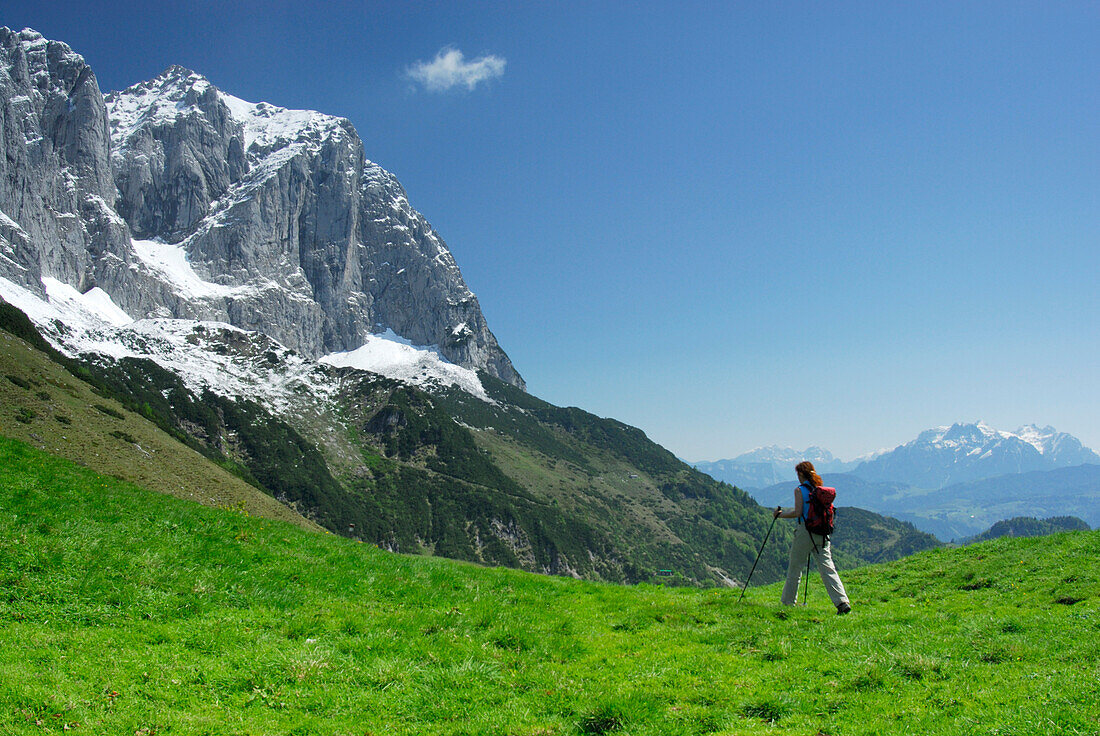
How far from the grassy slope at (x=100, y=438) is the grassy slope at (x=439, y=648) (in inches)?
1484

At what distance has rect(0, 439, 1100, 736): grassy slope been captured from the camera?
29.0ft

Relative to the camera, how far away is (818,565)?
17797 millimetres

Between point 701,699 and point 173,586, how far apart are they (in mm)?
12116

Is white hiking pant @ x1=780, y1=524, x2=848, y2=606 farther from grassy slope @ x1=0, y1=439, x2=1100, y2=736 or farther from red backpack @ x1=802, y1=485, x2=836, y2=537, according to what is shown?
grassy slope @ x1=0, y1=439, x2=1100, y2=736

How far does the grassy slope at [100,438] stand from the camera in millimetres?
61156

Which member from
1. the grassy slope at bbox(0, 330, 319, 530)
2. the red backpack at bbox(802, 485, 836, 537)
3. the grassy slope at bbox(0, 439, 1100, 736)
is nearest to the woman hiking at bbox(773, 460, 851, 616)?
the red backpack at bbox(802, 485, 836, 537)

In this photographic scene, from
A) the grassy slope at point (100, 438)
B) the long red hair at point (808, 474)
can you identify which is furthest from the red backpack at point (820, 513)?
the grassy slope at point (100, 438)

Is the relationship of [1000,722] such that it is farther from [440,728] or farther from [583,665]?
[440,728]

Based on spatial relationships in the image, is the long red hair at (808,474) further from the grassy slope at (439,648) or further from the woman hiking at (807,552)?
the grassy slope at (439,648)

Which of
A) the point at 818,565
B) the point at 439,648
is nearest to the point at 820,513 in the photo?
the point at 818,565

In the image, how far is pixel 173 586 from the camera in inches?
535

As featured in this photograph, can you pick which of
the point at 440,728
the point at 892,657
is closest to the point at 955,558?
the point at 892,657

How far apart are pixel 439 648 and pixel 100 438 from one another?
80423 millimetres

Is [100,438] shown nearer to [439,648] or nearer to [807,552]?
[439,648]
